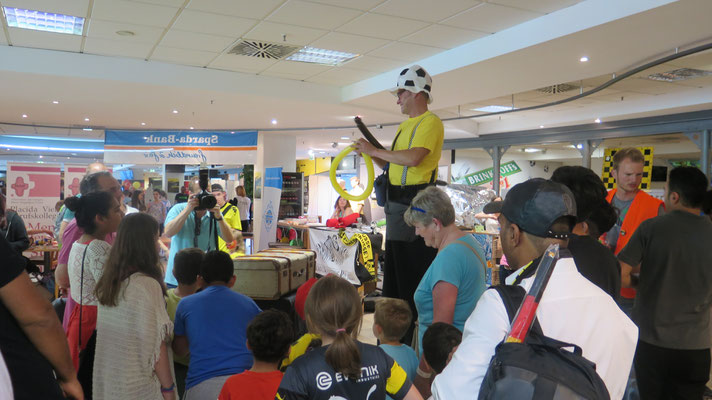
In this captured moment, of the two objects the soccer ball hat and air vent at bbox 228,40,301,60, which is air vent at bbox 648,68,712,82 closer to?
air vent at bbox 228,40,301,60

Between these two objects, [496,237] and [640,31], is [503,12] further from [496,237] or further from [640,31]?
[496,237]

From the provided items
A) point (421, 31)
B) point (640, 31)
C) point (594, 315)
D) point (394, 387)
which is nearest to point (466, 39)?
point (421, 31)

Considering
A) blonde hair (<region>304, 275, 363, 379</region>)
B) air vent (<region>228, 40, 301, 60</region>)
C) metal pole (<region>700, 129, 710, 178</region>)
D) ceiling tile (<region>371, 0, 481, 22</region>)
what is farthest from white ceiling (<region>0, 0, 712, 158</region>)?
blonde hair (<region>304, 275, 363, 379</region>)

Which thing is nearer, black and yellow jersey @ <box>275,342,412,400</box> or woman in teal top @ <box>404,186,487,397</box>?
black and yellow jersey @ <box>275,342,412,400</box>

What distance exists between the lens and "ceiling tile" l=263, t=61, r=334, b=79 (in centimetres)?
724

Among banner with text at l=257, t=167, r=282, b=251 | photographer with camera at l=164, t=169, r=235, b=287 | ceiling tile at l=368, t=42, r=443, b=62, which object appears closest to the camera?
photographer with camera at l=164, t=169, r=235, b=287

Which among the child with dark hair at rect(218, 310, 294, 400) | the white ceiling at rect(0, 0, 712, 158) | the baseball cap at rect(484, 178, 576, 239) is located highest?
the white ceiling at rect(0, 0, 712, 158)

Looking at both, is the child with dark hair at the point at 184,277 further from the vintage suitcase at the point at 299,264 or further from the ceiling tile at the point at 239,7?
the ceiling tile at the point at 239,7

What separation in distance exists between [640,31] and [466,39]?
184 cm

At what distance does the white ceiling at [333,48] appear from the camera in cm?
498

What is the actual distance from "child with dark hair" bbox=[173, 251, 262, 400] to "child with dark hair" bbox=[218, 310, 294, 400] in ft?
1.20

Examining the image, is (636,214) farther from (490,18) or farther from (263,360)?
(490,18)

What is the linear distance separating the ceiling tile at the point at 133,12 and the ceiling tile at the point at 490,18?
9.65 ft

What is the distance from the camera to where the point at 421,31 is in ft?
18.7
